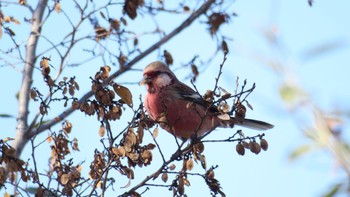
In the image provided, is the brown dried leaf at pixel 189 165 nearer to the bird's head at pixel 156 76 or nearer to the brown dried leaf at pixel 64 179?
the brown dried leaf at pixel 64 179

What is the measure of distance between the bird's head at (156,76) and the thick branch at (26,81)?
3.11 ft

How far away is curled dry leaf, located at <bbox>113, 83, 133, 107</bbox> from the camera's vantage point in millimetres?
3695

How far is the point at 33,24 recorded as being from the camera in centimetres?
589

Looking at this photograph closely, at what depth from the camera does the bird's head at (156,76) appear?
571cm

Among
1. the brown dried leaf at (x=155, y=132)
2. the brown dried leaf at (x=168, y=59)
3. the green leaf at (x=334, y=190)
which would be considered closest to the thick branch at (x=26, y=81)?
the brown dried leaf at (x=168, y=59)

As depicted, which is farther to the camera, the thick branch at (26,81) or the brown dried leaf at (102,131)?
the thick branch at (26,81)

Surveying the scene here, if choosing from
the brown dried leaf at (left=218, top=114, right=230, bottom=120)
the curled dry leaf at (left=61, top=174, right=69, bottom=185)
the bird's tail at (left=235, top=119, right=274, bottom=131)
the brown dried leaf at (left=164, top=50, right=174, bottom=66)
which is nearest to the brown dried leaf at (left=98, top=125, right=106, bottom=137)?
the curled dry leaf at (left=61, top=174, right=69, bottom=185)

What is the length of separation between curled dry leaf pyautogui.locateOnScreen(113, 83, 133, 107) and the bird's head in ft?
6.29

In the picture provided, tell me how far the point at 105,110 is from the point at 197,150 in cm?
56

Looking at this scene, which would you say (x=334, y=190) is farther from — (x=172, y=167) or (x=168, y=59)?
(x=168, y=59)

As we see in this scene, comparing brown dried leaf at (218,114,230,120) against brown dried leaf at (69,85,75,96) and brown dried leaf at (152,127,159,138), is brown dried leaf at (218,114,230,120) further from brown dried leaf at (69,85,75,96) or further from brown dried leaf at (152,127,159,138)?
brown dried leaf at (69,85,75,96)

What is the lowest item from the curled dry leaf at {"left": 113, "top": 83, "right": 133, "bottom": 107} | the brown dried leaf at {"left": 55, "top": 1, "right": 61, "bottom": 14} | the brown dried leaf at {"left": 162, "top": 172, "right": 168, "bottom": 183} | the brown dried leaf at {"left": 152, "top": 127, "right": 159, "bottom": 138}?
→ the brown dried leaf at {"left": 162, "top": 172, "right": 168, "bottom": 183}

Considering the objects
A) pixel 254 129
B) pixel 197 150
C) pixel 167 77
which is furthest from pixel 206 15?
pixel 197 150

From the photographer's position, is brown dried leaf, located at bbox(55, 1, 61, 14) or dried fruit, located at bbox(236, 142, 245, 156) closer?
dried fruit, located at bbox(236, 142, 245, 156)
